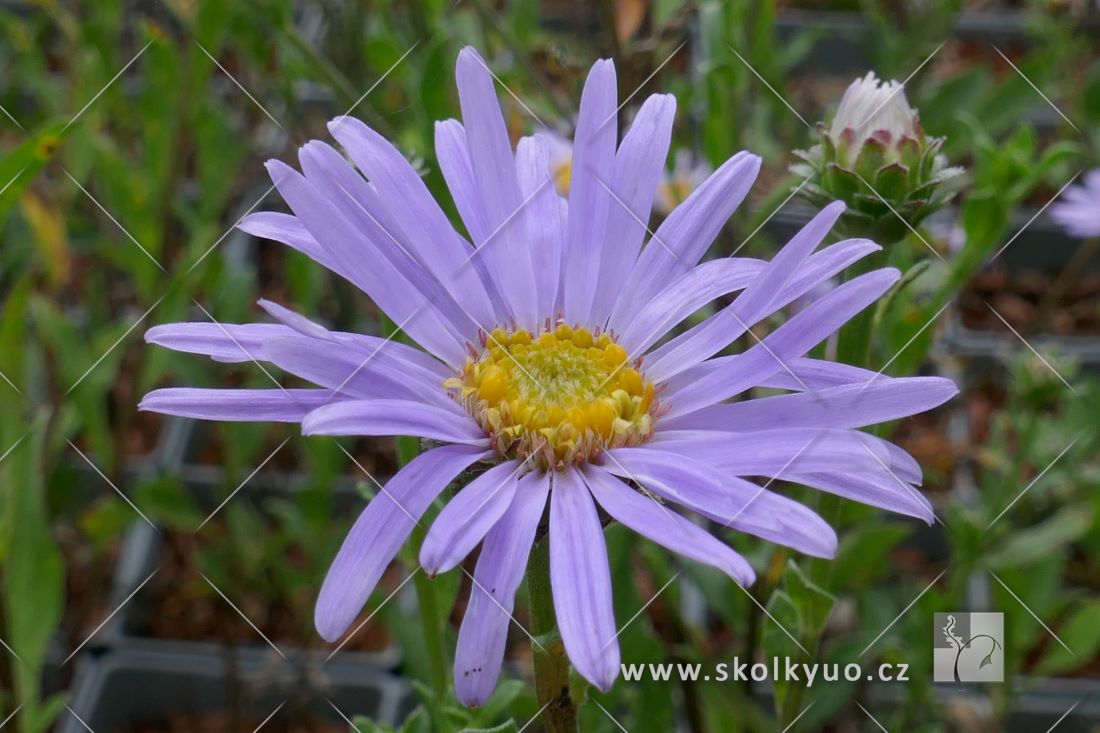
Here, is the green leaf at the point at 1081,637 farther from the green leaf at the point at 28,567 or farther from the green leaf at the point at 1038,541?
the green leaf at the point at 28,567

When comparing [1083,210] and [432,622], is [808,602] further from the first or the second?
[1083,210]

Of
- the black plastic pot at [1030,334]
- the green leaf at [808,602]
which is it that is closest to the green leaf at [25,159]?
the green leaf at [808,602]

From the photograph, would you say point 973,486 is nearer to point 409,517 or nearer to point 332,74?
point 332,74

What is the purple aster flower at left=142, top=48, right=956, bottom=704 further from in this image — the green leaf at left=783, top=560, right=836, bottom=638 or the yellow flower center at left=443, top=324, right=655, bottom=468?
the green leaf at left=783, top=560, right=836, bottom=638

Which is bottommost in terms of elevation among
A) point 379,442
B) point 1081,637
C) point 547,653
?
point 547,653

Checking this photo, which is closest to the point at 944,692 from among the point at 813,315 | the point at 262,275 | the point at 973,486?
the point at 973,486

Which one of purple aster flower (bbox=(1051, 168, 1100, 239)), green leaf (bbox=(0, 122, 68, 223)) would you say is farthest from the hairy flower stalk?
purple aster flower (bbox=(1051, 168, 1100, 239))

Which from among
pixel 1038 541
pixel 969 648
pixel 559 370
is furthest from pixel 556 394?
pixel 1038 541
